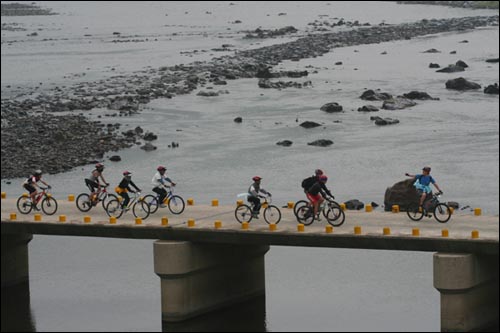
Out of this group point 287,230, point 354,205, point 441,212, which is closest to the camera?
point 287,230

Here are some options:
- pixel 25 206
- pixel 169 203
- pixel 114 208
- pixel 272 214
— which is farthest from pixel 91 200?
pixel 272 214

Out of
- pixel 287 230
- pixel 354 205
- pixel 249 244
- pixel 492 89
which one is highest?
pixel 492 89

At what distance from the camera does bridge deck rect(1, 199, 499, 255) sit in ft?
115

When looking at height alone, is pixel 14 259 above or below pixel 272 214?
below

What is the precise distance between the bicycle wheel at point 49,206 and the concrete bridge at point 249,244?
0.39 m

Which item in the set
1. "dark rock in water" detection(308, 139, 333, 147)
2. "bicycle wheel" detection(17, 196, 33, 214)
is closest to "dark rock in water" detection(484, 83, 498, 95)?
"dark rock in water" detection(308, 139, 333, 147)

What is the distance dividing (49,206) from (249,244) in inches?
341

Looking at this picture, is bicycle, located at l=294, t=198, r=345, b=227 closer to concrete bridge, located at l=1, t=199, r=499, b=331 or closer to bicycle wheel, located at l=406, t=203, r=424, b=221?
concrete bridge, located at l=1, t=199, r=499, b=331

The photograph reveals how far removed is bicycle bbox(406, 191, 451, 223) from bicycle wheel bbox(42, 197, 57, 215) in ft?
41.1

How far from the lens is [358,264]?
47.3 metres

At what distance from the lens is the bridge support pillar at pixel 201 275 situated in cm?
3734

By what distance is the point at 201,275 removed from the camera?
38.1 metres

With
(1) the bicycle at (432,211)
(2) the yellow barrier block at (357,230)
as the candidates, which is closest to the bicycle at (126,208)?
(2) the yellow barrier block at (357,230)

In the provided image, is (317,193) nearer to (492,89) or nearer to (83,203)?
(83,203)
